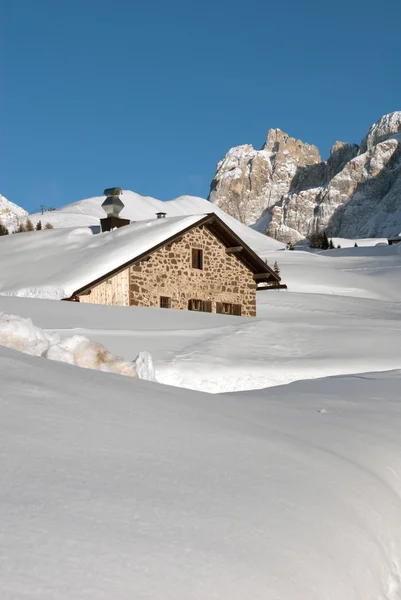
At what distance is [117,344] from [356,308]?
18582 mm

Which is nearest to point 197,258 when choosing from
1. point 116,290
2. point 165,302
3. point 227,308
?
point 227,308

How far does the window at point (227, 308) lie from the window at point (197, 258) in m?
1.43

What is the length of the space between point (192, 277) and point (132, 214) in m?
90.3

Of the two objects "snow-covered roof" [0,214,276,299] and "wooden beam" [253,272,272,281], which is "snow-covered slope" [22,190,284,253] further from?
"wooden beam" [253,272,272,281]

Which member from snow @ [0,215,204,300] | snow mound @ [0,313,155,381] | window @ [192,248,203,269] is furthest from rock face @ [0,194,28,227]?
snow mound @ [0,313,155,381]

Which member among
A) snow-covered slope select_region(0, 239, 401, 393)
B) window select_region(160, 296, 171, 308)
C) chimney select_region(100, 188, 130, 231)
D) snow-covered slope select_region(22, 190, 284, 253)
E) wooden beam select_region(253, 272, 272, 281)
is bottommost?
snow-covered slope select_region(0, 239, 401, 393)

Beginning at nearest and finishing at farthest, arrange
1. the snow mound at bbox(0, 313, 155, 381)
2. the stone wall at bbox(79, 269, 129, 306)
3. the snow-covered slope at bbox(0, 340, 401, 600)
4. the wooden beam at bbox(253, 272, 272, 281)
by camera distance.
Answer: the snow-covered slope at bbox(0, 340, 401, 600)
the snow mound at bbox(0, 313, 155, 381)
the stone wall at bbox(79, 269, 129, 306)
the wooden beam at bbox(253, 272, 272, 281)

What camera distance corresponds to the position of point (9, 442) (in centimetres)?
319

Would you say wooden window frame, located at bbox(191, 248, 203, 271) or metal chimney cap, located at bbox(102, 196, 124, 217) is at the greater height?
metal chimney cap, located at bbox(102, 196, 124, 217)

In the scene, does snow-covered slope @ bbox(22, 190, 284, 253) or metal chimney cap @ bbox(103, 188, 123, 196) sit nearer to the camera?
metal chimney cap @ bbox(103, 188, 123, 196)

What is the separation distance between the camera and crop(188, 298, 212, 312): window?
23.0 metres

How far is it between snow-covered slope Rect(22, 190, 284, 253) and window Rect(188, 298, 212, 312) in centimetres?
5340

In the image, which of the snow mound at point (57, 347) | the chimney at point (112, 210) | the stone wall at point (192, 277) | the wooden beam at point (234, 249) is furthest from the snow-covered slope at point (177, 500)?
the chimney at point (112, 210)

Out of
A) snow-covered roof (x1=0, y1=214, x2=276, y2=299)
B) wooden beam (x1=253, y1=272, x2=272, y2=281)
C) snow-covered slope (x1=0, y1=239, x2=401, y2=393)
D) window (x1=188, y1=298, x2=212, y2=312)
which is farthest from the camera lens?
wooden beam (x1=253, y1=272, x2=272, y2=281)
